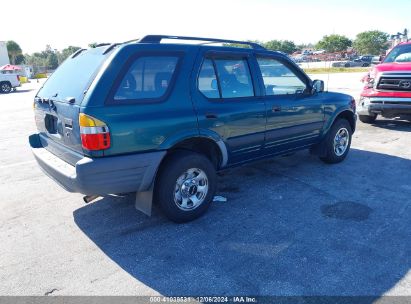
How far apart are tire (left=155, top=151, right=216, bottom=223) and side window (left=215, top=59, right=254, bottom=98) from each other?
2.82 ft

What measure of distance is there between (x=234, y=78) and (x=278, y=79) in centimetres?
83

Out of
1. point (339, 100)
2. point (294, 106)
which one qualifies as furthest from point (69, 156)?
point (339, 100)

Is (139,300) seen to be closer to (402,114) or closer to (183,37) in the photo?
(183,37)

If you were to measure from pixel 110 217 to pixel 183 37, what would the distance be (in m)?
2.16

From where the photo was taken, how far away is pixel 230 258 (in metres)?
3.07

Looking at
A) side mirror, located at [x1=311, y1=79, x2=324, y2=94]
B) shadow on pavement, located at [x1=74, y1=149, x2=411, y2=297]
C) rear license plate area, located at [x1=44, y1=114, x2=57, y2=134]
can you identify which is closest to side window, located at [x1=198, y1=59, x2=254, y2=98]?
side mirror, located at [x1=311, y1=79, x2=324, y2=94]

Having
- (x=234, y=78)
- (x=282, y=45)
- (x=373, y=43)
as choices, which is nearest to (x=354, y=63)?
(x=373, y=43)

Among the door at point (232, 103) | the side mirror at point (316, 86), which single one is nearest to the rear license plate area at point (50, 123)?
the door at point (232, 103)

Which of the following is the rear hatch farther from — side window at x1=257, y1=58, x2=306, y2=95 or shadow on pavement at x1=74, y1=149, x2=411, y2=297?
side window at x1=257, y1=58, x2=306, y2=95

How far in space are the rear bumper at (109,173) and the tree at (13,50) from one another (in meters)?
94.1

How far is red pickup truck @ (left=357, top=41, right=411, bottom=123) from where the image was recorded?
7672 millimetres

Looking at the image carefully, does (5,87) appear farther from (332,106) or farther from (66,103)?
(332,106)

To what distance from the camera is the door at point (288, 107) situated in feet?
14.6

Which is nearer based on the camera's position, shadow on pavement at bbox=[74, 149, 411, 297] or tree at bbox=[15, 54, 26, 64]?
shadow on pavement at bbox=[74, 149, 411, 297]
